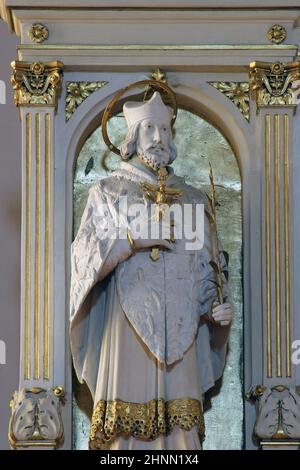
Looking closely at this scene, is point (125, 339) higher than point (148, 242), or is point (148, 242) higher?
point (148, 242)

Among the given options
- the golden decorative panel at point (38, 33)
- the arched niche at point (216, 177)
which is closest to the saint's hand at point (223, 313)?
the arched niche at point (216, 177)

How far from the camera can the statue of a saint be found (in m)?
11.0

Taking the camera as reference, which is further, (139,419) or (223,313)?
(223,313)

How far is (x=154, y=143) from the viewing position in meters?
11.4

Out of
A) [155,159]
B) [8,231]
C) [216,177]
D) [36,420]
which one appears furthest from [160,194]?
[8,231]

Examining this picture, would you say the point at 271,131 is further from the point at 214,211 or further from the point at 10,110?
the point at 10,110

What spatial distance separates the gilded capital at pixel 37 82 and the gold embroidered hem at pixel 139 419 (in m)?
1.42

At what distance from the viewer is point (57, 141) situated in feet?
37.8

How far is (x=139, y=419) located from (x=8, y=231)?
1.73 meters

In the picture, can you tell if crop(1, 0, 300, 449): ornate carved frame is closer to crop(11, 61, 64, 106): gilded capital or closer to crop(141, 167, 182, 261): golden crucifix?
crop(11, 61, 64, 106): gilded capital

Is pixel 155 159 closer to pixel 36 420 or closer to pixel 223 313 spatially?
pixel 223 313

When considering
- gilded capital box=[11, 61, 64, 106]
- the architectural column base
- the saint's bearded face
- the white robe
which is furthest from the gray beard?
the architectural column base

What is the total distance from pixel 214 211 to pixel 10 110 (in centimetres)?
164

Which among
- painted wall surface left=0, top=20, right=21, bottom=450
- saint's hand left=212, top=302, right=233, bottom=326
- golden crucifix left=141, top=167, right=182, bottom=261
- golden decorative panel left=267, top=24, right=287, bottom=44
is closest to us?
saint's hand left=212, top=302, right=233, bottom=326
